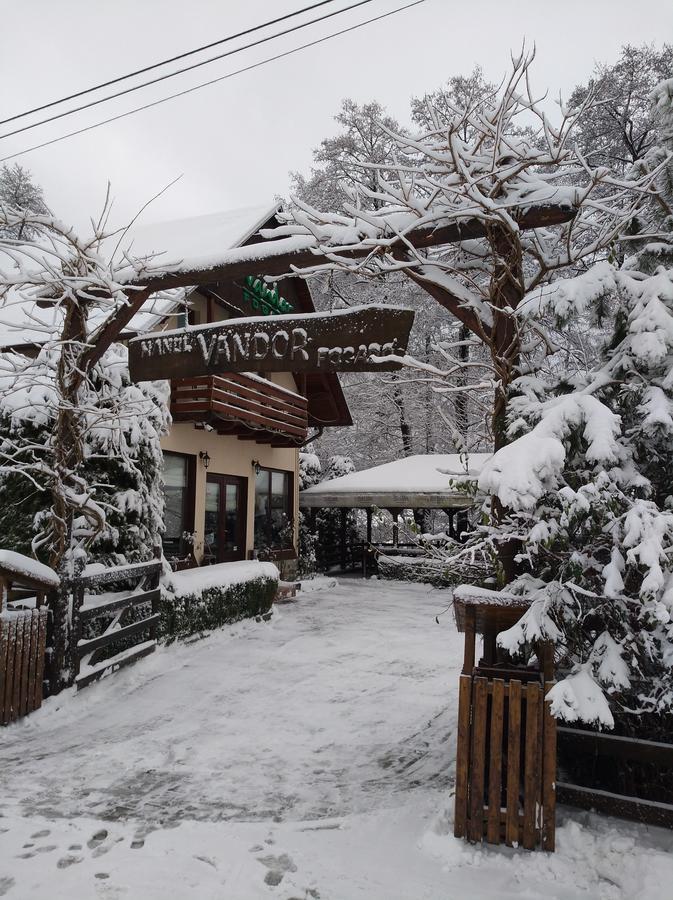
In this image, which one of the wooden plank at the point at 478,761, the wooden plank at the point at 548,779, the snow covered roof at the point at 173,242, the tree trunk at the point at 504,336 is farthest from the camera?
the snow covered roof at the point at 173,242

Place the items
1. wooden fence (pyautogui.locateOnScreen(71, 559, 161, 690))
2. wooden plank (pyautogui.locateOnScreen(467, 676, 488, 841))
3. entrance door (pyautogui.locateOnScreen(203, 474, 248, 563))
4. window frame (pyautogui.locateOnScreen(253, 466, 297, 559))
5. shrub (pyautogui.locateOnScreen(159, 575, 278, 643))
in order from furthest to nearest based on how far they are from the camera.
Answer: window frame (pyautogui.locateOnScreen(253, 466, 297, 559)) < entrance door (pyautogui.locateOnScreen(203, 474, 248, 563)) < shrub (pyautogui.locateOnScreen(159, 575, 278, 643)) < wooden fence (pyautogui.locateOnScreen(71, 559, 161, 690)) < wooden plank (pyautogui.locateOnScreen(467, 676, 488, 841))

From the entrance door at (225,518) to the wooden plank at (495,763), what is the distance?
977cm

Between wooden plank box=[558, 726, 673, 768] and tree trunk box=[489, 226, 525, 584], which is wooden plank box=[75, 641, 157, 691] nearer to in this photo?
tree trunk box=[489, 226, 525, 584]

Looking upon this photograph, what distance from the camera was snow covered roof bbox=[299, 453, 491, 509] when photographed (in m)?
16.4

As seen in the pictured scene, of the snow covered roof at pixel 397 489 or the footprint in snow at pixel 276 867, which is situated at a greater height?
the snow covered roof at pixel 397 489

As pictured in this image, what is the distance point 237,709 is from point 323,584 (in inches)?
384

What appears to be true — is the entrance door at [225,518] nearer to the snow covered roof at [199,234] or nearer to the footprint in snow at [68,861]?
the snow covered roof at [199,234]

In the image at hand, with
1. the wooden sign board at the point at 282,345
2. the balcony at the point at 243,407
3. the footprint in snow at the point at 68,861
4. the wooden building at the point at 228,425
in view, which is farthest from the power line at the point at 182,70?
the footprint in snow at the point at 68,861

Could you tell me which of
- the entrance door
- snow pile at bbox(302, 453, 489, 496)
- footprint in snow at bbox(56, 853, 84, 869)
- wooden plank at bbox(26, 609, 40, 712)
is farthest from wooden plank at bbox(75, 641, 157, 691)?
snow pile at bbox(302, 453, 489, 496)

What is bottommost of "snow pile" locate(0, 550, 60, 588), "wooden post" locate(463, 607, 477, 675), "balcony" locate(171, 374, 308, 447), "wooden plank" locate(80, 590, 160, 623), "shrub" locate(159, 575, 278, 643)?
"shrub" locate(159, 575, 278, 643)

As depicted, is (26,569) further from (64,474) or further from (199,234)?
(199,234)

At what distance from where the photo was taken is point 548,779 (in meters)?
3.61

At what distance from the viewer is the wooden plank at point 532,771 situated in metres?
3.60

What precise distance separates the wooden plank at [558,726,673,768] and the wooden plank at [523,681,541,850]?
1.07 ft
